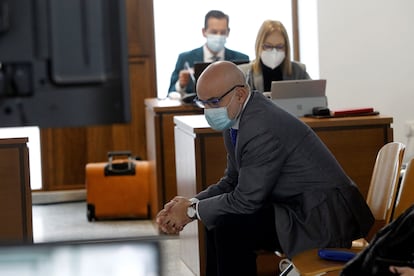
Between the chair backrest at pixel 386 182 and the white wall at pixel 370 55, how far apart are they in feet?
13.5

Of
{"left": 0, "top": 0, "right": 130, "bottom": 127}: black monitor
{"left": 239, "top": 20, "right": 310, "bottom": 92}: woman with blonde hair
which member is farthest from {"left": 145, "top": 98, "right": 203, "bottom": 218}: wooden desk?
{"left": 0, "top": 0, "right": 130, "bottom": 127}: black monitor

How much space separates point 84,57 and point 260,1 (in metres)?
7.04

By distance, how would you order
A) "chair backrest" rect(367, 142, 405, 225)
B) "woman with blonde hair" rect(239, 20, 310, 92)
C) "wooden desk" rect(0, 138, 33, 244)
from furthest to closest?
"woman with blonde hair" rect(239, 20, 310, 92) < "wooden desk" rect(0, 138, 33, 244) < "chair backrest" rect(367, 142, 405, 225)

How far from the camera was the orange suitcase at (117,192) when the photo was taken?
6871 millimetres

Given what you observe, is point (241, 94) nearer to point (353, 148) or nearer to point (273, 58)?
point (353, 148)

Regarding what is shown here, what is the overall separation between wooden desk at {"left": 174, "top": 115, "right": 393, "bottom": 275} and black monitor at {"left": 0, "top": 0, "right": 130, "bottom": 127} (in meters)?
3.45

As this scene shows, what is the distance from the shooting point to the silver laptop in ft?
16.2

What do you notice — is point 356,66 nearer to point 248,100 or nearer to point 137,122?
point 137,122

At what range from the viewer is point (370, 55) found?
7.95 meters

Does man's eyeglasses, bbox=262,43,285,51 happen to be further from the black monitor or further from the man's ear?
the black monitor

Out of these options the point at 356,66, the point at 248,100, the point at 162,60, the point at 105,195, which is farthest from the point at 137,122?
the point at 248,100

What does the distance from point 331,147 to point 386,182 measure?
3.54 ft

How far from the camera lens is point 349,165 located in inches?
190

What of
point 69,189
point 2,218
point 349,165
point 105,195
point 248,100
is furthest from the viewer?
point 69,189
